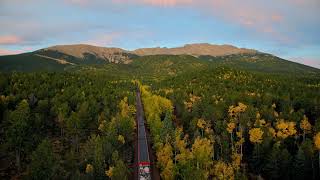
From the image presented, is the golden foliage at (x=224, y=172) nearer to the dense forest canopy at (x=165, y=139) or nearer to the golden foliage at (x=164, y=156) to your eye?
the dense forest canopy at (x=165, y=139)

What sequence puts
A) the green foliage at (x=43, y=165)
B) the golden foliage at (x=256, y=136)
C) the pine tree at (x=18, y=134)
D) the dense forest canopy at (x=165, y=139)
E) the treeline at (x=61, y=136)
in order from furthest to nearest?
1. the golden foliage at (x=256, y=136)
2. the pine tree at (x=18, y=134)
3. the dense forest canopy at (x=165, y=139)
4. the treeline at (x=61, y=136)
5. the green foliage at (x=43, y=165)

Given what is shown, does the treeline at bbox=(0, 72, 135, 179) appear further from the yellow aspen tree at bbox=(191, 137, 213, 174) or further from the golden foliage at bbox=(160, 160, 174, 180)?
the yellow aspen tree at bbox=(191, 137, 213, 174)

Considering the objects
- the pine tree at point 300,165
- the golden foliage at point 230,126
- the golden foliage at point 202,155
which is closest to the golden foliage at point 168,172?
the golden foliage at point 202,155

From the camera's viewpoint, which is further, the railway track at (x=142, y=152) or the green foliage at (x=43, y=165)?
the railway track at (x=142, y=152)

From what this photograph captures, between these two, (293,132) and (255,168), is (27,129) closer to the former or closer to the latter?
(255,168)

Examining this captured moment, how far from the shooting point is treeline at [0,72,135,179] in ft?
205

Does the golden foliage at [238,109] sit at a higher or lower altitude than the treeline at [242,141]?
higher

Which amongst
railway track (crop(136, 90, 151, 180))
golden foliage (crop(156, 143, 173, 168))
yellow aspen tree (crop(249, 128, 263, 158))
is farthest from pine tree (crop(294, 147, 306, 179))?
railway track (crop(136, 90, 151, 180))

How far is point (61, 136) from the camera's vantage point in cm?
10569

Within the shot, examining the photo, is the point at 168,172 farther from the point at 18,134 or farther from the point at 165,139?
the point at 18,134

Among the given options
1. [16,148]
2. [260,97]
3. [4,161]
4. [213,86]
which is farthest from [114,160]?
[213,86]

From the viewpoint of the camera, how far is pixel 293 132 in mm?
89625

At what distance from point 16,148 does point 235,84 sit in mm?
137053

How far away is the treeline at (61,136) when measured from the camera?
62375mm
